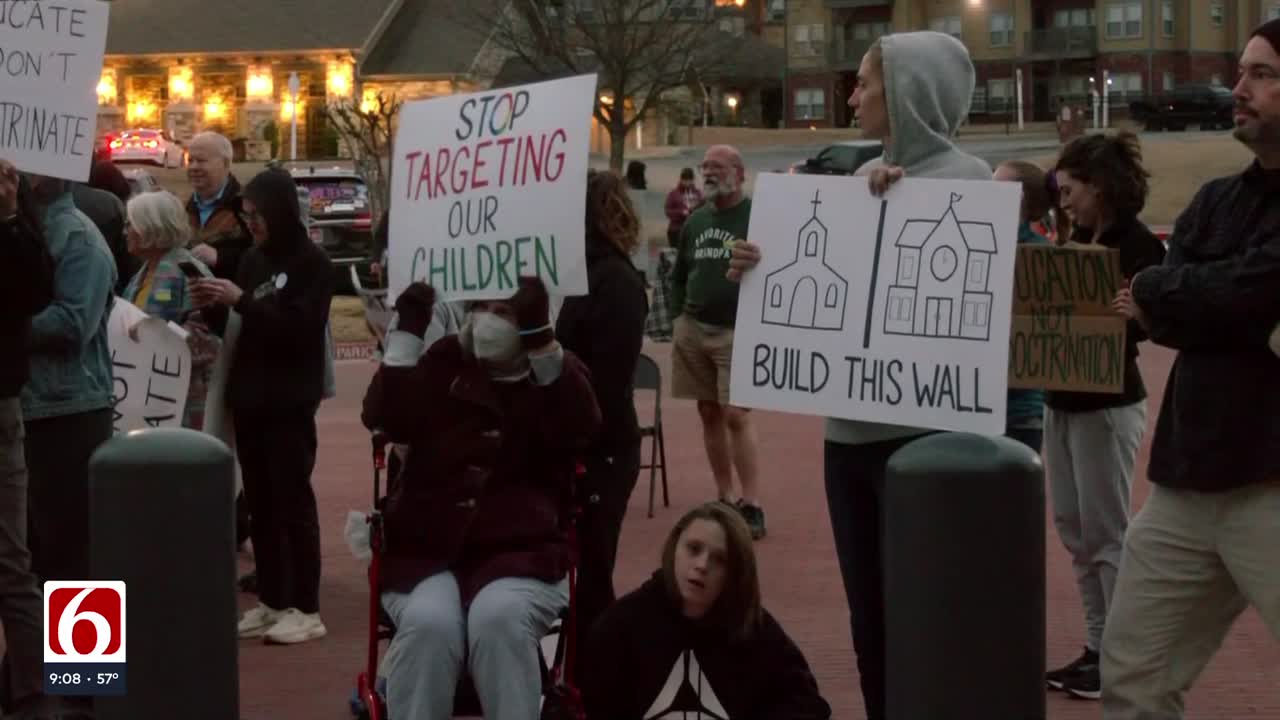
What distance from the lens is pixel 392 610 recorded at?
6.13m

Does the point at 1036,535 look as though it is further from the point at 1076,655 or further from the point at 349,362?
the point at 349,362

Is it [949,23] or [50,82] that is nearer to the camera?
[50,82]

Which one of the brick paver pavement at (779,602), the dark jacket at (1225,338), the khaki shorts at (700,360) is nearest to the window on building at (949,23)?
the brick paver pavement at (779,602)

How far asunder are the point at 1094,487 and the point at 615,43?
3980 cm

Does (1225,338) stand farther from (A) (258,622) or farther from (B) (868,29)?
(B) (868,29)

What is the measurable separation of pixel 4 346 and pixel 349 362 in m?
14.6

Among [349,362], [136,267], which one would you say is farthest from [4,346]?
[349,362]

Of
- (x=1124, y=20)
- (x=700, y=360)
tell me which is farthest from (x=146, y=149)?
(x=700, y=360)

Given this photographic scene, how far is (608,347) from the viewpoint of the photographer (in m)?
7.23

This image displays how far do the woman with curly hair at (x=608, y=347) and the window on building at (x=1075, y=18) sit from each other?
218 ft

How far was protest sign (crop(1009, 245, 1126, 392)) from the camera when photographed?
6793 mm

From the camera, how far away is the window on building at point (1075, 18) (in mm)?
70938

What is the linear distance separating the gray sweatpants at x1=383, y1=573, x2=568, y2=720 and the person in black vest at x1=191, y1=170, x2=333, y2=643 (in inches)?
98.2

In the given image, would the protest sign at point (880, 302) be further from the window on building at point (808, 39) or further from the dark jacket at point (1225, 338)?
the window on building at point (808, 39)
